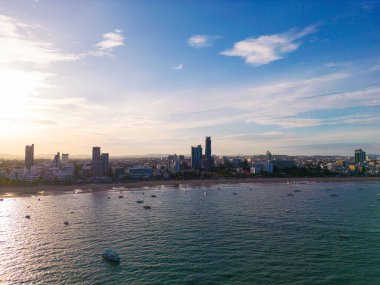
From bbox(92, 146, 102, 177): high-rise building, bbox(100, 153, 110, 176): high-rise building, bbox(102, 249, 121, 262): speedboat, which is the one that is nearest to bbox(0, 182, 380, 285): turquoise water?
bbox(102, 249, 121, 262): speedboat

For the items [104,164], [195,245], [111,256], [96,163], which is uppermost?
[96,163]

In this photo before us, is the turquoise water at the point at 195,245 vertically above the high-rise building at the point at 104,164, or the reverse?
the high-rise building at the point at 104,164

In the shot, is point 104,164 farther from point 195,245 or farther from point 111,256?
point 111,256

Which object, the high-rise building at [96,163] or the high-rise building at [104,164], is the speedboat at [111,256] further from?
the high-rise building at [104,164]

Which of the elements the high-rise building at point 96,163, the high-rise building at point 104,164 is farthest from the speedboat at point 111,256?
the high-rise building at point 104,164

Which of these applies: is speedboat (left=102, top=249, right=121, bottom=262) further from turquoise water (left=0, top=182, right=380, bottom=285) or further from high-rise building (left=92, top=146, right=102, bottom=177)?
high-rise building (left=92, top=146, right=102, bottom=177)

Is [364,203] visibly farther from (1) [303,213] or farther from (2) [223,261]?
(2) [223,261]

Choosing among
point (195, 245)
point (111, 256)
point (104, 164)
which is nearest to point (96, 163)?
point (104, 164)

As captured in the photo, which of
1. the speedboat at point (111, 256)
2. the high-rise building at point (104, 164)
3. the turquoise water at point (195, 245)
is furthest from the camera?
the high-rise building at point (104, 164)

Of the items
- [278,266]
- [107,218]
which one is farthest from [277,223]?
[107,218]
